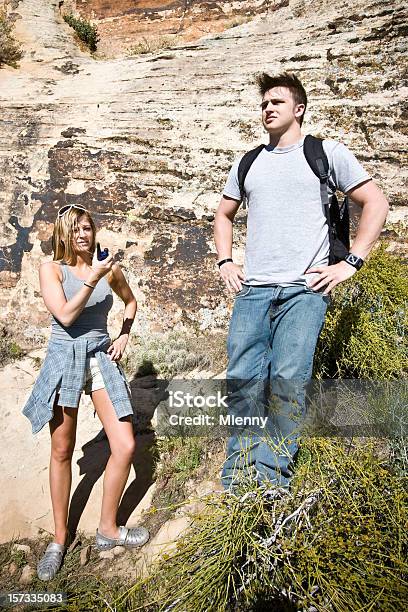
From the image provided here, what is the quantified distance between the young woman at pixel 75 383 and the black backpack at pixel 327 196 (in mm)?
983

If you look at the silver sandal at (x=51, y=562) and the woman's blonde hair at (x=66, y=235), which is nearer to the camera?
the silver sandal at (x=51, y=562)

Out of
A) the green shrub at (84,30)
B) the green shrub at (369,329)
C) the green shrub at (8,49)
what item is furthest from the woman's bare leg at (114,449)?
the green shrub at (84,30)

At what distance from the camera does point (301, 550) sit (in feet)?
6.12

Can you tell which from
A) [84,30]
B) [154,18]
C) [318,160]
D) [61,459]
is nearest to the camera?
[318,160]

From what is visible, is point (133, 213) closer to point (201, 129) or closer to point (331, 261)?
point (201, 129)

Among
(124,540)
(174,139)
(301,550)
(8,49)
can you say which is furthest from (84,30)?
(301,550)

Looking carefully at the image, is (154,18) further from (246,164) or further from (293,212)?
(293,212)

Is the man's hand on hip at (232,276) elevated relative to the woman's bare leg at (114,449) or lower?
elevated

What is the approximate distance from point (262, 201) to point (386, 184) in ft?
12.1

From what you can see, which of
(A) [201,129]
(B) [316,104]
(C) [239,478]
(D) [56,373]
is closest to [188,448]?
(D) [56,373]

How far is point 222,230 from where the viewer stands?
3.13 m

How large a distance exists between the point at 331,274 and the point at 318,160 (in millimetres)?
595

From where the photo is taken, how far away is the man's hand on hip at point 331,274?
261cm

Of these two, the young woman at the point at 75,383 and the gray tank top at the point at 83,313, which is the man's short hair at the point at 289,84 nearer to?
the young woman at the point at 75,383
